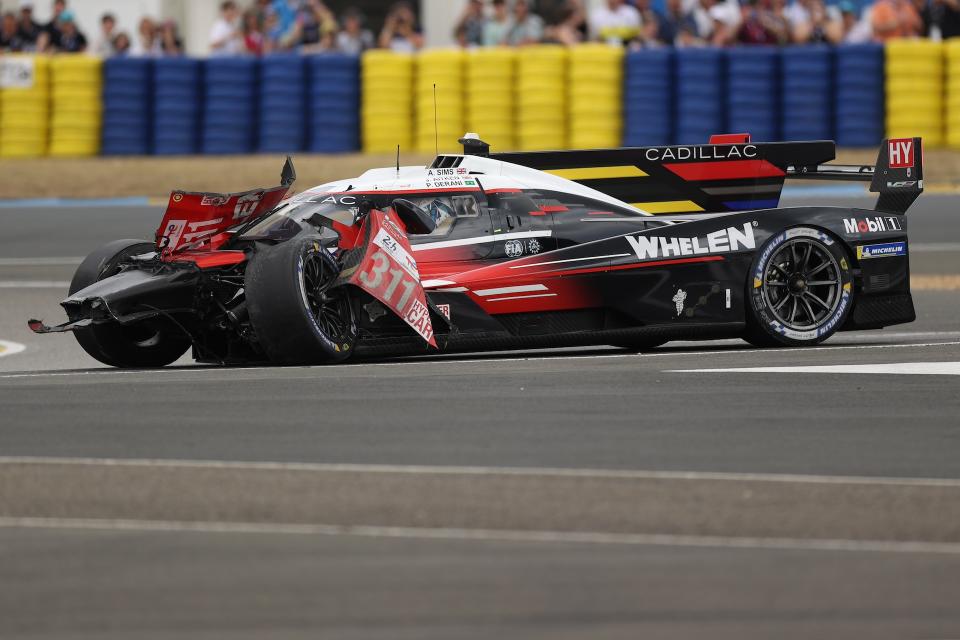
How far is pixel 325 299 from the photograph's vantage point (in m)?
9.66

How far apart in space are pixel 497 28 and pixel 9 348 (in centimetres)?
913

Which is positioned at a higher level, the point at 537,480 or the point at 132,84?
the point at 132,84

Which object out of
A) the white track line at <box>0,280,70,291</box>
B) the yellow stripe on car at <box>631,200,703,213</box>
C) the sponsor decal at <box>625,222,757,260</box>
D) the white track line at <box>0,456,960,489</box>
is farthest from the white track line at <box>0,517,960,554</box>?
the white track line at <box>0,280,70,291</box>

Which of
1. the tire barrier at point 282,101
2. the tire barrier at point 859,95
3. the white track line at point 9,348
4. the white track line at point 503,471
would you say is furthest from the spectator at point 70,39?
the white track line at point 503,471

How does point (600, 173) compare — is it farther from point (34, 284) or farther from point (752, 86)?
point (752, 86)

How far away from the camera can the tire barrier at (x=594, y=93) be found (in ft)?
63.7

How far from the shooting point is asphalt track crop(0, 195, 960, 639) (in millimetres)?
4703

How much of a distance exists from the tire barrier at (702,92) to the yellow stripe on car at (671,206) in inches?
308

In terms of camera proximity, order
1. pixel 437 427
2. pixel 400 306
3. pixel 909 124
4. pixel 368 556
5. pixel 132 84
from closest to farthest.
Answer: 1. pixel 368 556
2. pixel 437 427
3. pixel 400 306
4. pixel 909 124
5. pixel 132 84

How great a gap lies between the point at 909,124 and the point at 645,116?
A: 2983mm

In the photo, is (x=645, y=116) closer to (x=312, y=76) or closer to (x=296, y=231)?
(x=312, y=76)

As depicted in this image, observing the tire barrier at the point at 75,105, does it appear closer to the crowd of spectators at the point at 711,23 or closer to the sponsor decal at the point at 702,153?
the crowd of spectators at the point at 711,23

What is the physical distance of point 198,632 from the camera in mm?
4527

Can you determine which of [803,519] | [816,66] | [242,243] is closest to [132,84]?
[816,66]
